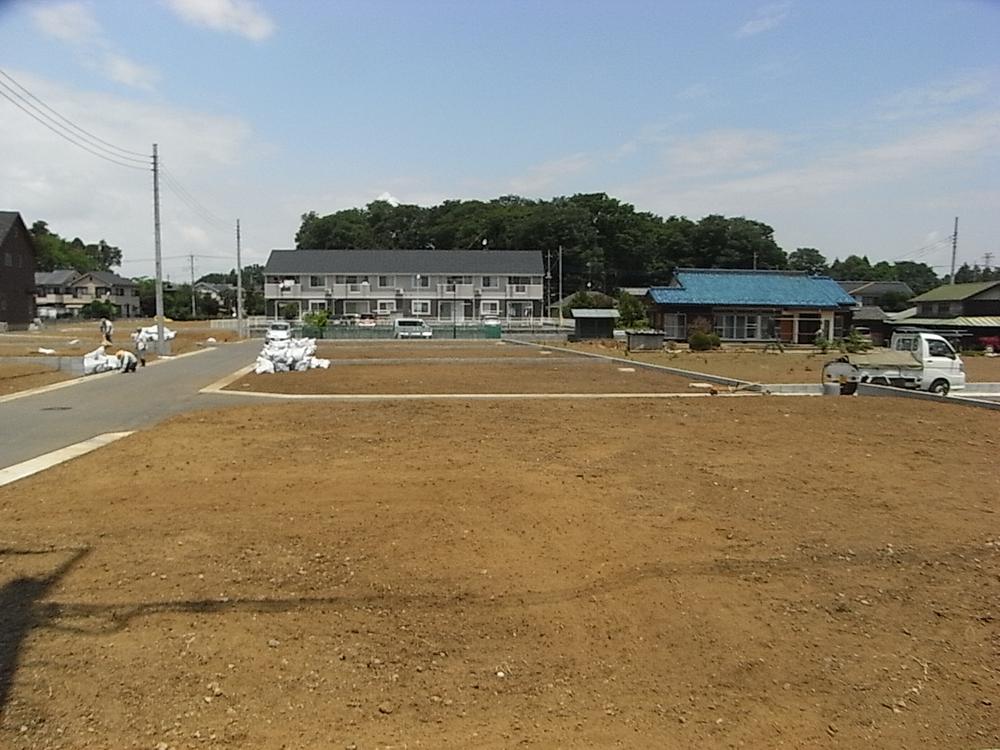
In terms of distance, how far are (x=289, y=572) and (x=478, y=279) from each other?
69317 mm

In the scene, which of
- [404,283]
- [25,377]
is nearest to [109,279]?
[404,283]

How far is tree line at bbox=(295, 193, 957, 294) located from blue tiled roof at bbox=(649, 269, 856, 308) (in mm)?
Answer: 46432

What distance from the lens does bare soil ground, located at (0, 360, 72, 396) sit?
64.9ft

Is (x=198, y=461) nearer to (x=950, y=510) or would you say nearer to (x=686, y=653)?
(x=686, y=653)

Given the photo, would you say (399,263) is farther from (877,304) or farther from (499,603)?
(499,603)

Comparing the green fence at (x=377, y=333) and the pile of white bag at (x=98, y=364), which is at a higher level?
the green fence at (x=377, y=333)

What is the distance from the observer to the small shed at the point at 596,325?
47406mm

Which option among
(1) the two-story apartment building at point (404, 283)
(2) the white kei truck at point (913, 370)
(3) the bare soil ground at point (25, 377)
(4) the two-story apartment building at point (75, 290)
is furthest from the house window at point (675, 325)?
(4) the two-story apartment building at point (75, 290)

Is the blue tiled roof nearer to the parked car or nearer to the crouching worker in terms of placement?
the parked car

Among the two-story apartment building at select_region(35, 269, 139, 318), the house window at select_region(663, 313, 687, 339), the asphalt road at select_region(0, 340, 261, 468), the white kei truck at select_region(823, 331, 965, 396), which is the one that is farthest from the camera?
the two-story apartment building at select_region(35, 269, 139, 318)

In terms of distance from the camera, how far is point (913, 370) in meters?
19.5

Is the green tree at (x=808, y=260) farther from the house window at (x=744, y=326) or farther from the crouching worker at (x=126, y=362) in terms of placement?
the crouching worker at (x=126, y=362)

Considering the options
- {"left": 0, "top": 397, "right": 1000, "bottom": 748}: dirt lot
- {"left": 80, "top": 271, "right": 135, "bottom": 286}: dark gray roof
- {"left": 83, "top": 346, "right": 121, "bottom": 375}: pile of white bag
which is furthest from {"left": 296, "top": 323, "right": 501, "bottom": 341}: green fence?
{"left": 80, "top": 271, "right": 135, "bottom": 286}: dark gray roof

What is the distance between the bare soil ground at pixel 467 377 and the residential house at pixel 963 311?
26054 mm
